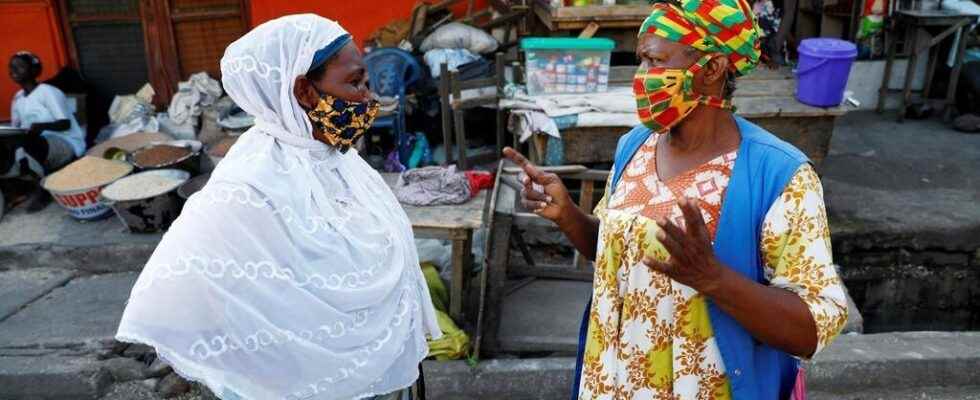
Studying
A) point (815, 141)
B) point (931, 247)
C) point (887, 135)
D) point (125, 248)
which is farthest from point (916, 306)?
point (125, 248)

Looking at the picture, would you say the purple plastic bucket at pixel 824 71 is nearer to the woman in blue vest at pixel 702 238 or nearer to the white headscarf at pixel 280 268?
the woman in blue vest at pixel 702 238

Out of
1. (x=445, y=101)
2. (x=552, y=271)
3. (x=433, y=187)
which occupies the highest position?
(x=445, y=101)

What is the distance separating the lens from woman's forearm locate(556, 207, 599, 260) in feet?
6.13

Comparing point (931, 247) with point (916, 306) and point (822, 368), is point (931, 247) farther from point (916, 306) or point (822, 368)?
point (822, 368)

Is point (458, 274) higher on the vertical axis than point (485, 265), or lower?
lower

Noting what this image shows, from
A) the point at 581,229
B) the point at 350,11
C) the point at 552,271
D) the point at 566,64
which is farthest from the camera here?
the point at 350,11

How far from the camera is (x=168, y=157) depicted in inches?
233

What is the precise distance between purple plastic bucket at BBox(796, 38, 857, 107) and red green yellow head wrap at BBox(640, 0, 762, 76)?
372cm

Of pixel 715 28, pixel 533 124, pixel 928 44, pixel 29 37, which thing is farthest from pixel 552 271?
pixel 29 37

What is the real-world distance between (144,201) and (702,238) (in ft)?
16.2

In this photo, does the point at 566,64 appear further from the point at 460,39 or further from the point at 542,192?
the point at 542,192

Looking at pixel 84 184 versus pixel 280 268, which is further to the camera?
pixel 84 184

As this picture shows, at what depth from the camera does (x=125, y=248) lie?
5145 mm

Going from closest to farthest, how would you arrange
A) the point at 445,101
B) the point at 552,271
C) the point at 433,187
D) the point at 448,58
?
the point at 433,187 → the point at 552,271 → the point at 445,101 → the point at 448,58
